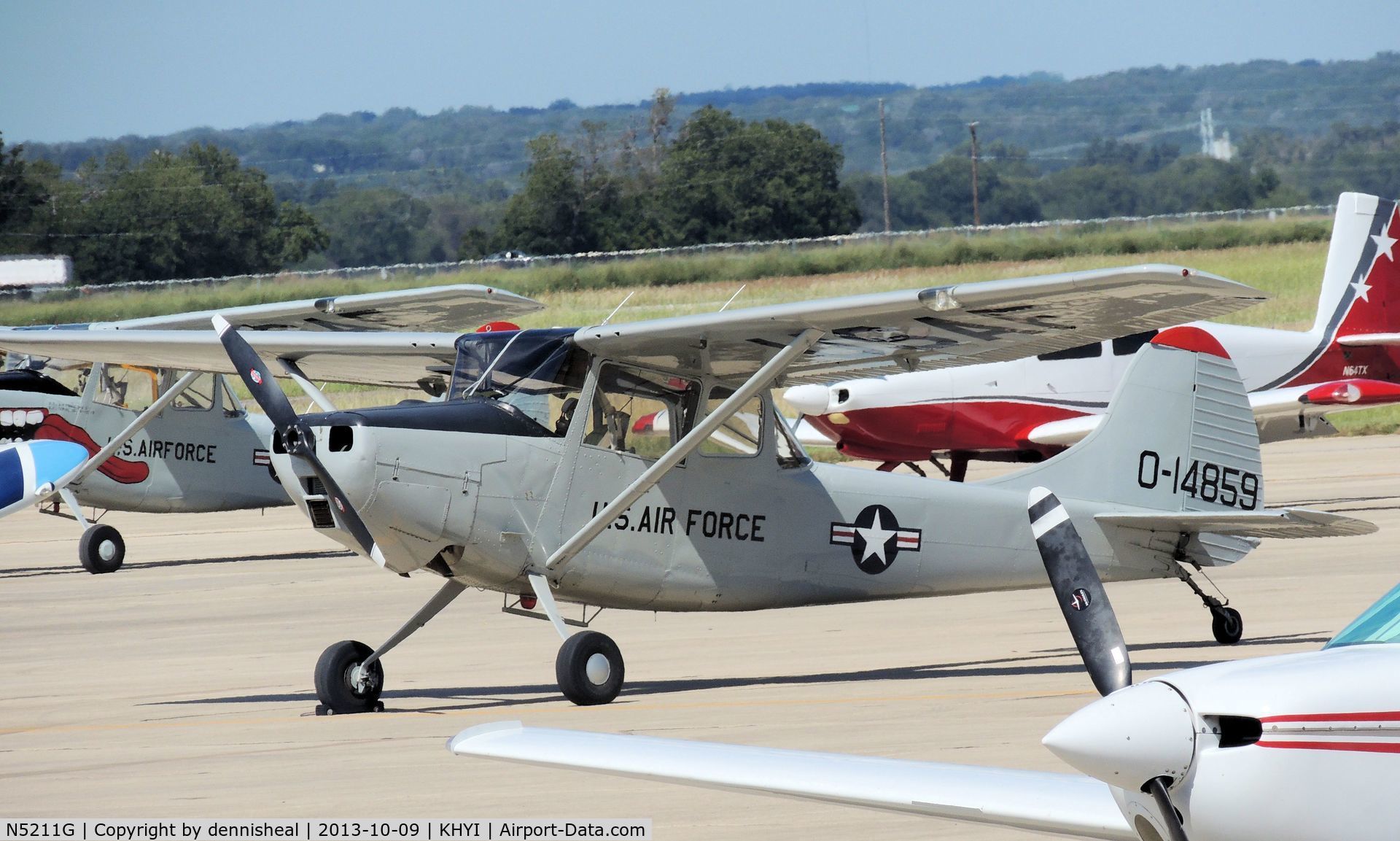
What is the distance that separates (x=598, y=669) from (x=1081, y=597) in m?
4.98

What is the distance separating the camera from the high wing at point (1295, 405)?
20.4 metres

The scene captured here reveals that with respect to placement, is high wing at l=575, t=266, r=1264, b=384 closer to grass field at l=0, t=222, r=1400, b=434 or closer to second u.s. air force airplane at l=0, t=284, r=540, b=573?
second u.s. air force airplane at l=0, t=284, r=540, b=573

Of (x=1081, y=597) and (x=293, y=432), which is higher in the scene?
(x=1081, y=597)

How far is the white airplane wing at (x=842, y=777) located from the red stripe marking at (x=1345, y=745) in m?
0.57

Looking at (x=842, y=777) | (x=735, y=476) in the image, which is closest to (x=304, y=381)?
(x=735, y=476)

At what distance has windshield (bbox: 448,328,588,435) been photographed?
30.6ft

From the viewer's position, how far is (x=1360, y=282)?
21.4m

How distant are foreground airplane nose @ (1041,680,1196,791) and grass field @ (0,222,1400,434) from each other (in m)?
38.9

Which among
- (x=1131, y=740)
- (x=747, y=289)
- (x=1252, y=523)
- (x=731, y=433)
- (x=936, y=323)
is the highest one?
(x=936, y=323)

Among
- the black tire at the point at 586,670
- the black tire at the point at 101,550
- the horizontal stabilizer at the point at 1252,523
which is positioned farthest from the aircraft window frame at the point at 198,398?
the horizontal stabilizer at the point at 1252,523

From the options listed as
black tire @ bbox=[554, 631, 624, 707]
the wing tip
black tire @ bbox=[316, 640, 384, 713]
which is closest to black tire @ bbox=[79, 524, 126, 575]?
black tire @ bbox=[316, 640, 384, 713]

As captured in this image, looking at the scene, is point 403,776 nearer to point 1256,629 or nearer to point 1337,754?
point 1337,754

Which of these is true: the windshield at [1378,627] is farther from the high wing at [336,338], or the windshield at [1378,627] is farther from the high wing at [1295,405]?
the high wing at [1295,405]

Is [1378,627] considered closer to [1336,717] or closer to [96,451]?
[1336,717]
